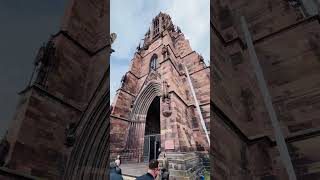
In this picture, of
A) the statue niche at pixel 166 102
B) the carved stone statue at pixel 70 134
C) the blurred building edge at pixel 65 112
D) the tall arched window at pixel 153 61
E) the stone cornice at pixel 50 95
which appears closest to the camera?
the blurred building edge at pixel 65 112

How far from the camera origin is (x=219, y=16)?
588 centimetres

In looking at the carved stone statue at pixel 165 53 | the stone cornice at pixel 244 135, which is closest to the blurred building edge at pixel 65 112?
the stone cornice at pixel 244 135

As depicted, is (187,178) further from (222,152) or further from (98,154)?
(222,152)

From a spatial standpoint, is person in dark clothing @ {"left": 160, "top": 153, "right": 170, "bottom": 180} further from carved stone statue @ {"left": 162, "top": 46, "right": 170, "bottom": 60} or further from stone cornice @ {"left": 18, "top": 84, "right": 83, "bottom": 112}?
carved stone statue @ {"left": 162, "top": 46, "right": 170, "bottom": 60}

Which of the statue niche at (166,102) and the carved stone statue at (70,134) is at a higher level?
the statue niche at (166,102)

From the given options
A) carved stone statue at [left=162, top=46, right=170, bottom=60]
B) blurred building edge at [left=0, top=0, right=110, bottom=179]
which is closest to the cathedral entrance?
carved stone statue at [left=162, top=46, right=170, bottom=60]

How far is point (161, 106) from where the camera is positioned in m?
11.2

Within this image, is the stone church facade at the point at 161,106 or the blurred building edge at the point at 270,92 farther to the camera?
the stone church facade at the point at 161,106

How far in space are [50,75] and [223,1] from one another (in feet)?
13.2

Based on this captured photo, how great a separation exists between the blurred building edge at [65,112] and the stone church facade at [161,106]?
415cm

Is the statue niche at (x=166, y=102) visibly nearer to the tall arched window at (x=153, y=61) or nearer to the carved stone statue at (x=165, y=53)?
the carved stone statue at (x=165, y=53)

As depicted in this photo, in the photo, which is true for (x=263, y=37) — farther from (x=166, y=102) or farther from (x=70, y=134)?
(x=166, y=102)

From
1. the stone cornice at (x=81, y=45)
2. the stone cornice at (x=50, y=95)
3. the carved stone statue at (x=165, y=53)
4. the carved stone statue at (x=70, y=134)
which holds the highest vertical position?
the carved stone statue at (x=165, y=53)

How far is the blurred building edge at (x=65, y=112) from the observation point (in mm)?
4355
